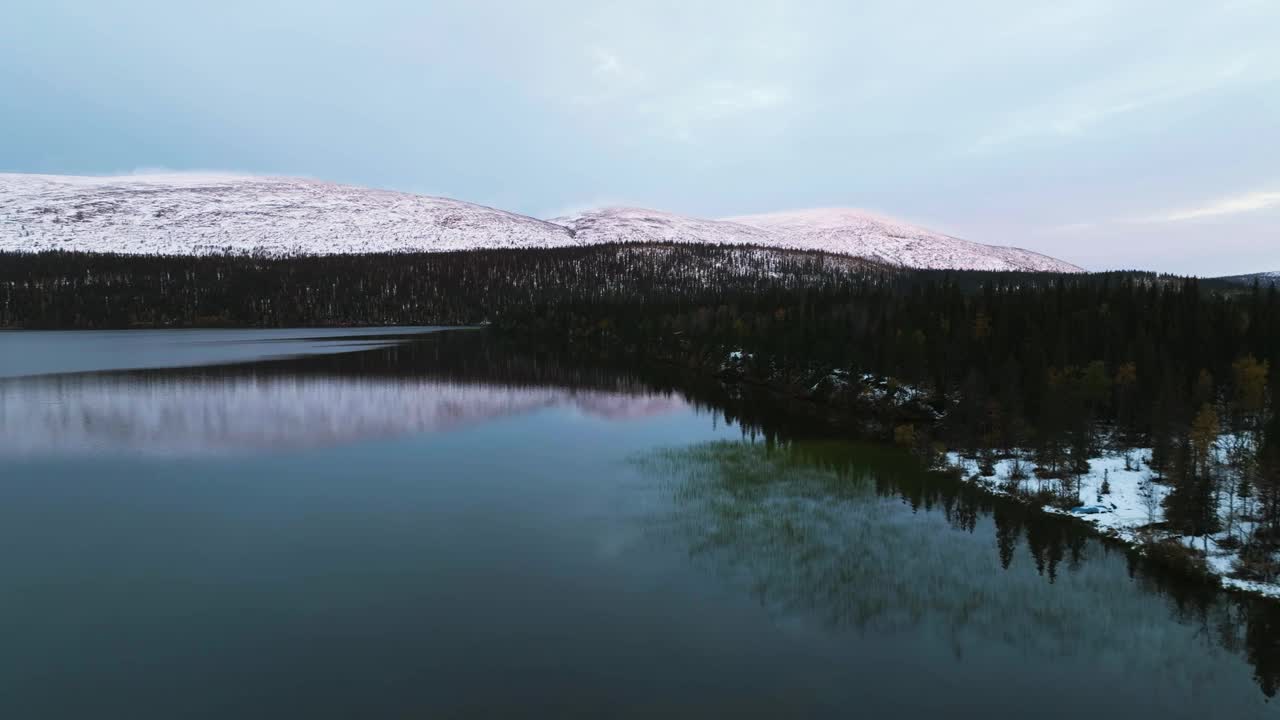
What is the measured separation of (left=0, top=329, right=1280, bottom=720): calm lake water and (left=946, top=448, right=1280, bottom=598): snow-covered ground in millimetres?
1116

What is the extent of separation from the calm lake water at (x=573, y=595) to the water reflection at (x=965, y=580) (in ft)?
0.30

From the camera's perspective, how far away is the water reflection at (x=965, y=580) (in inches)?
564

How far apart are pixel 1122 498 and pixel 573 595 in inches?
789

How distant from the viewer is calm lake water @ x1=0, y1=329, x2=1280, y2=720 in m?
12.8

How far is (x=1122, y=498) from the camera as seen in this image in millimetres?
24266

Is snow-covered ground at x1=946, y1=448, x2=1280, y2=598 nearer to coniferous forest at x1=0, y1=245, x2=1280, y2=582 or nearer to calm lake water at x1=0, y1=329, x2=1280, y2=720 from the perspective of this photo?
coniferous forest at x1=0, y1=245, x2=1280, y2=582

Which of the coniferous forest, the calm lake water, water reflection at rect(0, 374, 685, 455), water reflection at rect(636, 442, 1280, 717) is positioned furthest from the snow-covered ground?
water reflection at rect(0, 374, 685, 455)

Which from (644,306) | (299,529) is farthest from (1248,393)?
(644,306)

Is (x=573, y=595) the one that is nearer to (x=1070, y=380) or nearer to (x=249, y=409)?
(x=1070, y=380)

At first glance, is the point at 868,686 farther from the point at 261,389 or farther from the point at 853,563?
the point at 261,389

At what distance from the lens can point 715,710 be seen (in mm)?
12250

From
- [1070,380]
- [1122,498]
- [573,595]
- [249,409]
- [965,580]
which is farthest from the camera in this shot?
[249,409]

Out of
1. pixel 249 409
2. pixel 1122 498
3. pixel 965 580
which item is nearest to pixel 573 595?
pixel 965 580

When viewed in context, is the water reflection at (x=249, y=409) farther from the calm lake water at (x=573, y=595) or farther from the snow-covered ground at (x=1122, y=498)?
the snow-covered ground at (x=1122, y=498)
